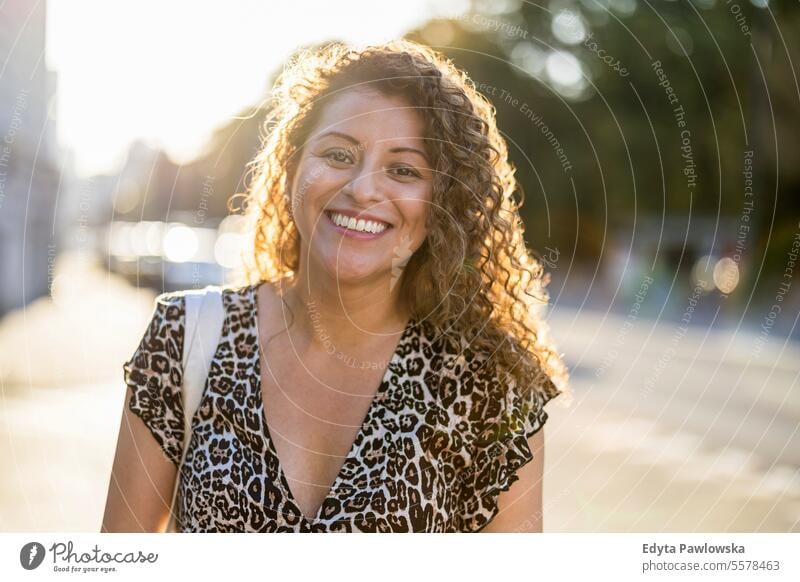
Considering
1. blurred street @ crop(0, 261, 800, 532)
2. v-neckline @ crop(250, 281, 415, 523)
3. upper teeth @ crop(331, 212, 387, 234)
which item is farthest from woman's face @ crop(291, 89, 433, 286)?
blurred street @ crop(0, 261, 800, 532)

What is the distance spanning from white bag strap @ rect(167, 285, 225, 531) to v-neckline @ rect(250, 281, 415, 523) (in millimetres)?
97

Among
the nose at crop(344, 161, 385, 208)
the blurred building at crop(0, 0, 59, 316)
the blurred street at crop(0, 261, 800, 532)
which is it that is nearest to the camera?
the nose at crop(344, 161, 385, 208)

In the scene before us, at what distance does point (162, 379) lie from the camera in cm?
205

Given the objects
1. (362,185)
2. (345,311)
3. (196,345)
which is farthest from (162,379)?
(362,185)

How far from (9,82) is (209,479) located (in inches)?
345

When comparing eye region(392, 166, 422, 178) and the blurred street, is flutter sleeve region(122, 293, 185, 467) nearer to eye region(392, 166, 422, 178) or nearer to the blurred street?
eye region(392, 166, 422, 178)

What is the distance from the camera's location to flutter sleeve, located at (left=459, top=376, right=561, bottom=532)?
2.09 meters

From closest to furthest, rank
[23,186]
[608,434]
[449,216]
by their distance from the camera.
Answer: [449,216], [608,434], [23,186]

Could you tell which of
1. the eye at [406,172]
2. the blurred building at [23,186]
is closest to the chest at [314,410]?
the eye at [406,172]

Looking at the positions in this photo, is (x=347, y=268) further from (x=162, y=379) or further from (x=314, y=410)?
(x=162, y=379)

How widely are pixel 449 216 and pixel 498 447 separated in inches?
20.6

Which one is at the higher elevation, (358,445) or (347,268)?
(347,268)

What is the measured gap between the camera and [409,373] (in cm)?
217

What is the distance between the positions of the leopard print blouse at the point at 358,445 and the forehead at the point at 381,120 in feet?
1.52
